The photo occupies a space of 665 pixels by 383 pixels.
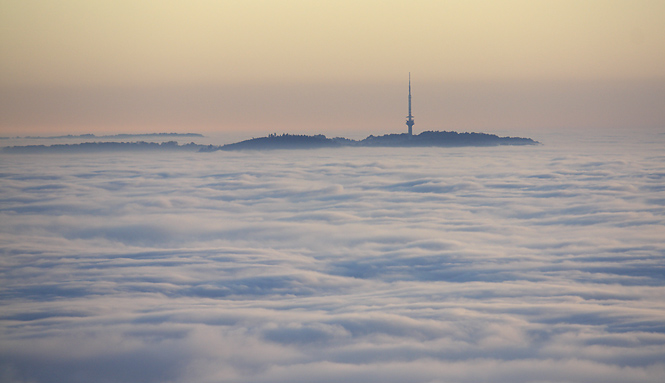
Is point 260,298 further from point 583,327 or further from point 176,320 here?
point 583,327

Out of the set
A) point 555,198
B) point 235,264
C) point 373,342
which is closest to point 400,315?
point 373,342

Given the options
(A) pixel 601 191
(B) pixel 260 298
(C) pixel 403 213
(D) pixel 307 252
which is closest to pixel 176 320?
(B) pixel 260 298

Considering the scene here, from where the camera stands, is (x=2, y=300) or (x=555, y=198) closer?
(x=2, y=300)

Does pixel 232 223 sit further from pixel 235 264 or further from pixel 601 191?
pixel 601 191

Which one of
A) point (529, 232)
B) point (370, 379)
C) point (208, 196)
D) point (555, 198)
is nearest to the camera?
point (370, 379)

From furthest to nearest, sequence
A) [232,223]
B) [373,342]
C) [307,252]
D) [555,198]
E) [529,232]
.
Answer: [555,198] < [232,223] < [529,232] < [307,252] < [373,342]

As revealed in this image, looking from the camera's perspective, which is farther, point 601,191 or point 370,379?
point 601,191

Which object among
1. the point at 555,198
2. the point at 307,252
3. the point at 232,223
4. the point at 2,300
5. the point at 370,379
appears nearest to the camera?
the point at 370,379

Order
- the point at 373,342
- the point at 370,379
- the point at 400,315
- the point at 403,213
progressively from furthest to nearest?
the point at 403,213 → the point at 400,315 → the point at 373,342 → the point at 370,379
